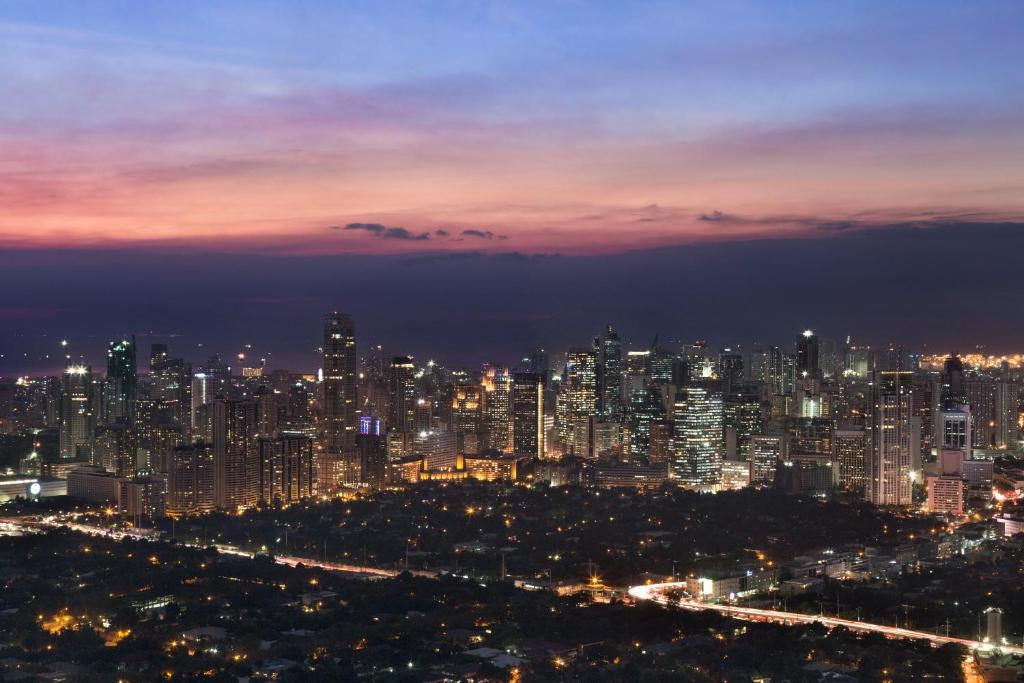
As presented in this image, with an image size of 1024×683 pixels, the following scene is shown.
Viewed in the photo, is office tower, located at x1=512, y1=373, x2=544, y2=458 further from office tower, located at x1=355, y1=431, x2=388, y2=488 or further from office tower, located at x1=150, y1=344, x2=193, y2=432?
office tower, located at x1=150, y1=344, x2=193, y2=432

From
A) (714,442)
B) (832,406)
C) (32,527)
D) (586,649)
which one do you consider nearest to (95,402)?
(32,527)

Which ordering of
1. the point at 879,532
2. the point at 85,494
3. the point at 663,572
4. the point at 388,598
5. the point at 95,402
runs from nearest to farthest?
the point at 388,598 → the point at 663,572 → the point at 879,532 → the point at 85,494 → the point at 95,402

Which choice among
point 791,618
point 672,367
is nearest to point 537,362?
point 672,367

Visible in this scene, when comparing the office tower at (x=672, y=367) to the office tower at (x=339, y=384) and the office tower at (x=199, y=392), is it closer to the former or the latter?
the office tower at (x=339, y=384)

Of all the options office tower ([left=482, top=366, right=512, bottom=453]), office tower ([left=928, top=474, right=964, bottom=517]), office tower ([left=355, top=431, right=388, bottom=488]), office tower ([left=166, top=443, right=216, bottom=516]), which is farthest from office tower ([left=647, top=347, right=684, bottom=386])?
office tower ([left=166, top=443, right=216, bottom=516])

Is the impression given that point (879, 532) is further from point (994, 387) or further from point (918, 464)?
point (994, 387)

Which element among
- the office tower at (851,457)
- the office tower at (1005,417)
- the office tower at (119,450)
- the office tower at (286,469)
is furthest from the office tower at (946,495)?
the office tower at (119,450)

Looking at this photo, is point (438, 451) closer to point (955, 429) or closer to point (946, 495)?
point (946, 495)
